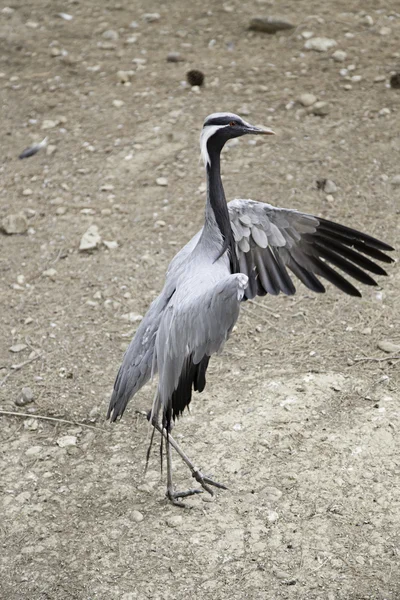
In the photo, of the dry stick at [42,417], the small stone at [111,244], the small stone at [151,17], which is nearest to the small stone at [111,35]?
the small stone at [151,17]

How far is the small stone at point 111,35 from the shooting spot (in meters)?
9.28

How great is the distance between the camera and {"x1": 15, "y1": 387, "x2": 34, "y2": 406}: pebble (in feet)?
18.3

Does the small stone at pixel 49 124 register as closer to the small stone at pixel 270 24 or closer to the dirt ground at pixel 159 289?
the dirt ground at pixel 159 289

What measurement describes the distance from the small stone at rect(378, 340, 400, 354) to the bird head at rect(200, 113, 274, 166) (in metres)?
1.74

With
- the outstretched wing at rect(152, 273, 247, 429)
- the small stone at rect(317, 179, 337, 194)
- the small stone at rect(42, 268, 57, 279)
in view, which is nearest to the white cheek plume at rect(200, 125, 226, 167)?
A: the outstretched wing at rect(152, 273, 247, 429)

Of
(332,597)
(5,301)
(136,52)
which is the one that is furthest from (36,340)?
(136,52)

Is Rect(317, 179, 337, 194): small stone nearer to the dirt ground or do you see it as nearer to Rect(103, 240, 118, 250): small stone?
the dirt ground

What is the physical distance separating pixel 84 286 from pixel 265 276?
5.96 ft

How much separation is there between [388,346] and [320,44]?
13.8ft

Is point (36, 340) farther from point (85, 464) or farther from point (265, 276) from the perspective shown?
point (265, 276)

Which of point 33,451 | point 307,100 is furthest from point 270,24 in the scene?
point 33,451

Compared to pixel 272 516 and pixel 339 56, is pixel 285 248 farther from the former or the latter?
pixel 339 56

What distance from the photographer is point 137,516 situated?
473cm

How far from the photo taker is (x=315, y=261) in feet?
17.1
